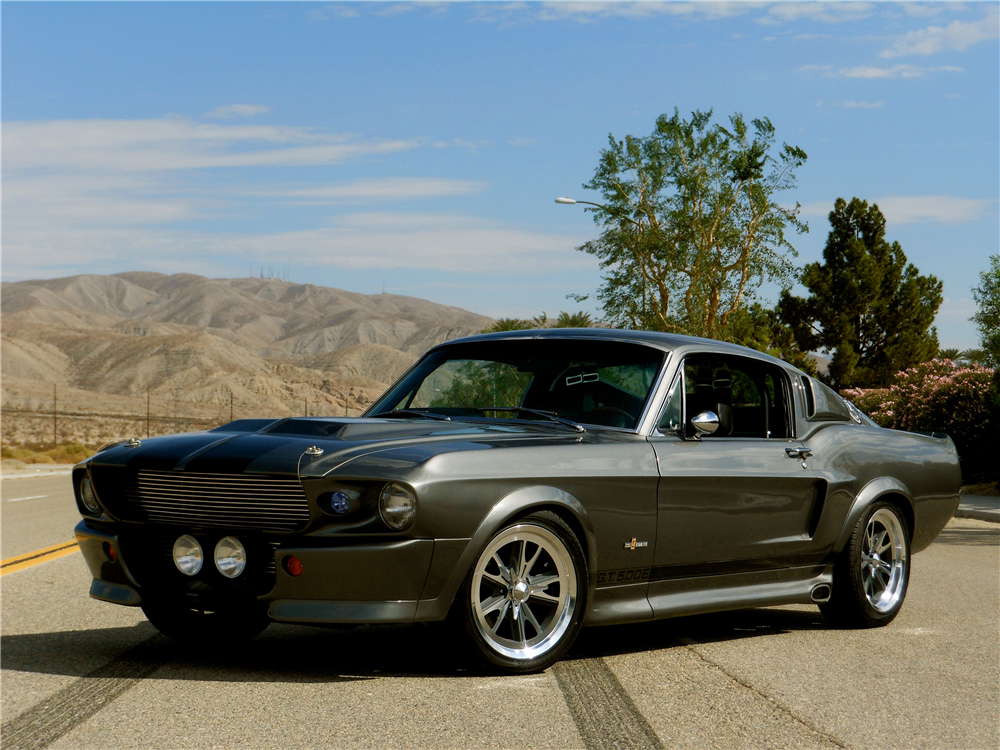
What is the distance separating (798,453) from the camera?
21.9 feet

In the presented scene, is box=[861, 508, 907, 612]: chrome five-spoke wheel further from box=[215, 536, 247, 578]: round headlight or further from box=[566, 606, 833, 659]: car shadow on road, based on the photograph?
box=[215, 536, 247, 578]: round headlight

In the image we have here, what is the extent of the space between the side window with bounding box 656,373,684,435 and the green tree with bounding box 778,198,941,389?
45.3m

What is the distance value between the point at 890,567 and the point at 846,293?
45798 millimetres

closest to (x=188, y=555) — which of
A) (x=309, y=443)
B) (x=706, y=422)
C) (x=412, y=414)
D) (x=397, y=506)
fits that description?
(x=309, y=443)

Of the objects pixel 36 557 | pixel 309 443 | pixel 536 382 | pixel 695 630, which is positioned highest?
pixel 536 382

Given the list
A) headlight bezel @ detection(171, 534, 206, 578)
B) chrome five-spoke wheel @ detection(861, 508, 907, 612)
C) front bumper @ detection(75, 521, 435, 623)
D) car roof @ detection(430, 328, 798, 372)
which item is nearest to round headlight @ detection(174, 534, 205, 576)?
headlight bezel @ detection(171, 534, 206, 578)

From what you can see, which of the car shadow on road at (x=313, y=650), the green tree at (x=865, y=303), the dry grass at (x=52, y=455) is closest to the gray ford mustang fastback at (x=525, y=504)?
the car shadow on road at (x=313, y=650)

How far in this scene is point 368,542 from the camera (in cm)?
480

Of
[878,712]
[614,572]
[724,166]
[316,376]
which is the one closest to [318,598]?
[614,572]

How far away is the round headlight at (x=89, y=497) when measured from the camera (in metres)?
5.56

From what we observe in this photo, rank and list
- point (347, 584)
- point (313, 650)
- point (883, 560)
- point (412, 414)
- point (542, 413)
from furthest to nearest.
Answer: point (883, 560) < point (412, 414) < point (542, 413) < point (313, 650) < point (347, 584)

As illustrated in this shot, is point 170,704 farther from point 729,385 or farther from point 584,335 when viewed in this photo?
point 729,385

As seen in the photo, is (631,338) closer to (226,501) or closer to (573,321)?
(226,501)

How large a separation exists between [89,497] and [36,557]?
5.19 m
